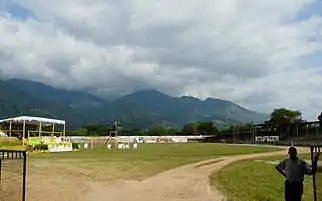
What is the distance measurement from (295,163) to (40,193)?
28.9 ft

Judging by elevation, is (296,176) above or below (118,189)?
above

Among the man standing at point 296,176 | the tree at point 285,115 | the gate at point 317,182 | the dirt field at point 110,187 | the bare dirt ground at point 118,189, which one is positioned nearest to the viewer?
the man standing at point 296,176

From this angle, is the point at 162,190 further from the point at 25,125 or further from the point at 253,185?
the point at 25,125

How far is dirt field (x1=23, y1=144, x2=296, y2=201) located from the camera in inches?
643

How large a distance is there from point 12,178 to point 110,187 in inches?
143

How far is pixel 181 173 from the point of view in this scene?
85.7 feet

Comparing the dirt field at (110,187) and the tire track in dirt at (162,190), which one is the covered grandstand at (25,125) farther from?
the tire track in dirt at (162,190)

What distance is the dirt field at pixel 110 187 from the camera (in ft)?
53.6

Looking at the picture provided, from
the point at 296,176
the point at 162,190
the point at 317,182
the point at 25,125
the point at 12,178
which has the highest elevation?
the point at 25,125

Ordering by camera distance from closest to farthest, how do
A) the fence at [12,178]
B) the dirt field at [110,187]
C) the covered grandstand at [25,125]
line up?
the fence at [12,178], the dirt field at [110,187], the covered grandstand at [25,125]

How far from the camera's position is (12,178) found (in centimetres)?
1822

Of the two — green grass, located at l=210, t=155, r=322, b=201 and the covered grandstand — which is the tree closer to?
the covered grandstand

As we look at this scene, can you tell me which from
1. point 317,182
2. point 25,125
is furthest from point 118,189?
point 25,125

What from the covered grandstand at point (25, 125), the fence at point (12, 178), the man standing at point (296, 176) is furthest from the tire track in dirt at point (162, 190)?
the covered grandstand at point (25, 125)
